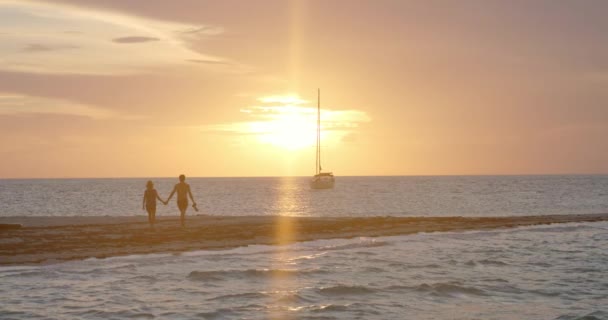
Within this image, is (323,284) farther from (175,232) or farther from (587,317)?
(175,232)

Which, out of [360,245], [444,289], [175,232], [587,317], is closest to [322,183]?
[175,232]

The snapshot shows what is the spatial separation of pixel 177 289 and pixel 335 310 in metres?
4.27

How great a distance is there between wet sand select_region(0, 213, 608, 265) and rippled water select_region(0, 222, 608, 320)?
68.8 inches

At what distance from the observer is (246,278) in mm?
21109

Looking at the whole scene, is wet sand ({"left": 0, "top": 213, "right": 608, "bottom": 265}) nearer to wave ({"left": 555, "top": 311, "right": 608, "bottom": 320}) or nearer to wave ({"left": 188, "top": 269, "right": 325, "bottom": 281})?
wave ({"left": 188, "top": 269, "right": 325, "bottom": 281})

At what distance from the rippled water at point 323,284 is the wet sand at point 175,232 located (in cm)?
175

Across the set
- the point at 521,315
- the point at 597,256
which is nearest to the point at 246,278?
the point at 521,315

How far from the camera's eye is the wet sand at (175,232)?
2536 cm

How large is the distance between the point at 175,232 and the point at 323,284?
12.6 m

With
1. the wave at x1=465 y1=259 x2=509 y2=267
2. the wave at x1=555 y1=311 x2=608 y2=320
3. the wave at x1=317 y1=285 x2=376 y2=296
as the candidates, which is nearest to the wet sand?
the wave at x1=465 y1=259 x2=509 y2=267

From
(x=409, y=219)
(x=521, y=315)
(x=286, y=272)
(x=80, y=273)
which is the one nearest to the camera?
(x=521, y=315)

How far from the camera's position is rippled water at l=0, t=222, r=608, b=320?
664 inches

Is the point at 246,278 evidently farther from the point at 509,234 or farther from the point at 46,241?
the point at 509,234

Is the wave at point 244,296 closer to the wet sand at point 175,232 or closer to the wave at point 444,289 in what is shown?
the wave at point 444,289
